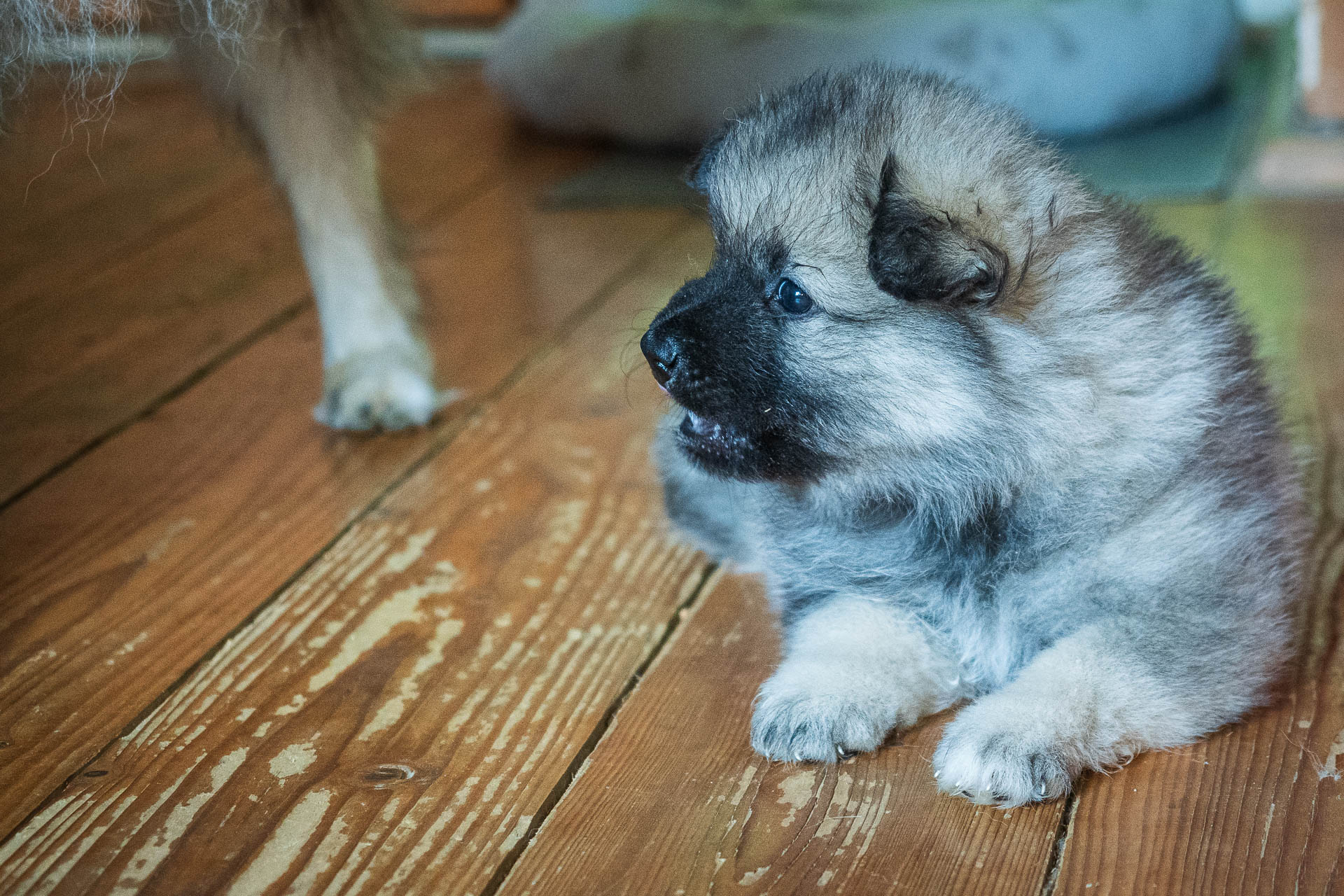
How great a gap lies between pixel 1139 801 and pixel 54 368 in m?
1.71

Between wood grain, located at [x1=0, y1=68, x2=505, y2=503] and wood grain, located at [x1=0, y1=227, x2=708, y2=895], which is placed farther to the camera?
wood grain, located at [x1=0, y1=68, x2=505, y2=503]

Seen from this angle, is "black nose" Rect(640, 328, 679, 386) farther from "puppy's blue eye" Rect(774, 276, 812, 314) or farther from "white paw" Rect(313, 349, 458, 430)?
"white paw" Rect(313, 349, 458, 430)

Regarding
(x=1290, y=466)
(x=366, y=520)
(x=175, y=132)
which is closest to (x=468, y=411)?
(x=366, y=520)

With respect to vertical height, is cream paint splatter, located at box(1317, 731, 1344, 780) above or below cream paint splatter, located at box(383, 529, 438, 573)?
above

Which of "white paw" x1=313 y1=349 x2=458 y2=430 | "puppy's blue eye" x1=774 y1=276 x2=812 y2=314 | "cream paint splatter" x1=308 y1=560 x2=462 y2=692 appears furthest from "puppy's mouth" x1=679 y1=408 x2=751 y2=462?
"white paw" x1=313 y1=349 x2=458 y2=430

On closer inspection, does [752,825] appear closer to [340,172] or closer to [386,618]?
[386,618]

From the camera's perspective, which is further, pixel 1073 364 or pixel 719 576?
pixel 719 576

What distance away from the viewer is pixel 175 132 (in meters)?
3.55

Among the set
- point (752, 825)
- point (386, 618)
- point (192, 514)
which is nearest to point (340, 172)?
point (192, 514)

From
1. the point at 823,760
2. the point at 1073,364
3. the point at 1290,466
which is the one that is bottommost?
the point at 823,760

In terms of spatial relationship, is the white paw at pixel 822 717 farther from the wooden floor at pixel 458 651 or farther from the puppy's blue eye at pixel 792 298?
the puppy's blue eye at pixel 792 298

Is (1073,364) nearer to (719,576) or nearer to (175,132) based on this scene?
(719,576)

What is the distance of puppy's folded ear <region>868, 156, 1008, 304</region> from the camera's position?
3.20 ft

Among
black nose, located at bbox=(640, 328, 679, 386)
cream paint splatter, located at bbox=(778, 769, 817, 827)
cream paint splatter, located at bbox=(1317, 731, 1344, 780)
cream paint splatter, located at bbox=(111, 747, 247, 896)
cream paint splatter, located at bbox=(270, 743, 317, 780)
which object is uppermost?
black nose, located at bbox=(640, 328, 679, 386)
